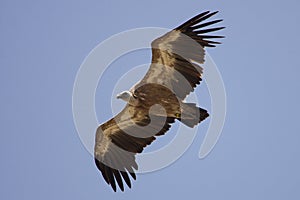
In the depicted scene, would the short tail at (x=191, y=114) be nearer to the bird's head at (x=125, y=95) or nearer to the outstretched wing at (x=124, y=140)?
the outstretched wing at (x=124, y=140)

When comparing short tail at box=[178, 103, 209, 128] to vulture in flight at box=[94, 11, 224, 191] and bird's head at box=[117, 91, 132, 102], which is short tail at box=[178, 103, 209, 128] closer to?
vulture in flight at box=[94, 11, 224, 191]

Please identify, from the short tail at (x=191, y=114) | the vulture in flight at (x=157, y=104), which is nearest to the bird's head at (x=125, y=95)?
the vulture in flight at (x=157, y=104)

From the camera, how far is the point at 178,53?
55.3 ft

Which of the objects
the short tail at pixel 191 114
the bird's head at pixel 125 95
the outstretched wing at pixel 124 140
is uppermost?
the bird's head at pixel 125 95

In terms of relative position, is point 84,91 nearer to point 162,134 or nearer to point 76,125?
point 76,125

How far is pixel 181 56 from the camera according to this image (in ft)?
55.3

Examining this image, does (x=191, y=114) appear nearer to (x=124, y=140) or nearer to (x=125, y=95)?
(x=125, y=95)

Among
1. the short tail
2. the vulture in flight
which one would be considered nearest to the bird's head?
the vulture in flight

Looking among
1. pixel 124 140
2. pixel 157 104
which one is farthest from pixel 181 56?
pixel 124 140

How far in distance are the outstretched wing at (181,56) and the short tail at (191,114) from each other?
0.34 metres

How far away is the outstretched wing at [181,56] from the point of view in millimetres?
16547

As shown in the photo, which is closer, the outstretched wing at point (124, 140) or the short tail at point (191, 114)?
the short tail at point (191, 114)

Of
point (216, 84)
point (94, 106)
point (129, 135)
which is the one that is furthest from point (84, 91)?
point (216, 84)

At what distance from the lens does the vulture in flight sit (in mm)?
16641
